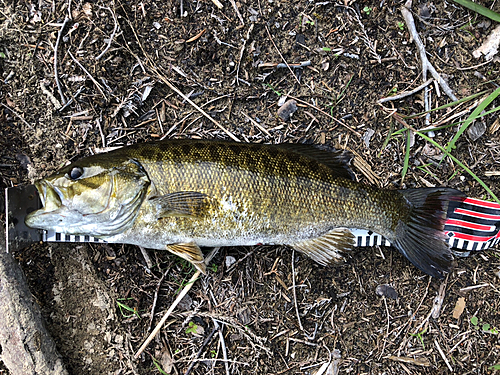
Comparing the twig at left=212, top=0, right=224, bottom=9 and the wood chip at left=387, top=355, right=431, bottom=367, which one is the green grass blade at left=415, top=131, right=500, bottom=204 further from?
the twig at left=212, top=0, right=224, bottom=9

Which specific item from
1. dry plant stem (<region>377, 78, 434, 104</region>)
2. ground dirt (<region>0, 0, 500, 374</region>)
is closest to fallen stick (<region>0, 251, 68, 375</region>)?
ground dirt (<region>0, 0, 500, 374</region>)

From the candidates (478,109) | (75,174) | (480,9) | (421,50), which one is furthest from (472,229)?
(75,174)

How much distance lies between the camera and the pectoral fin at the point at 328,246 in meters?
3.28

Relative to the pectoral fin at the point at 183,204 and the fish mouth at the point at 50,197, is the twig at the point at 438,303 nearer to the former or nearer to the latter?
the pectoral fin at the point at 183,204

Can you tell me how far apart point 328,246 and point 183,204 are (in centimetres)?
144

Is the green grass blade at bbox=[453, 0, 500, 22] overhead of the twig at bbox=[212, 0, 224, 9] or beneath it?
overhead

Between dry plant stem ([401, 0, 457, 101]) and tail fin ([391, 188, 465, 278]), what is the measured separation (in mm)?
1192

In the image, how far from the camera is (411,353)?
142 inches

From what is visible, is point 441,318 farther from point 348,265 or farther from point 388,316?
point 348,265

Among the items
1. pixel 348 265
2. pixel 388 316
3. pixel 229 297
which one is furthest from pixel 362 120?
pixel 229 297

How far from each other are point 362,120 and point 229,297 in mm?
2335

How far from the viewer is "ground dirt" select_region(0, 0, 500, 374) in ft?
11.3

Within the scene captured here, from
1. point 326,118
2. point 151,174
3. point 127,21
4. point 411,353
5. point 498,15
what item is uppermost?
point 498,15

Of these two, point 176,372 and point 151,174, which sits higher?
point 151,174
